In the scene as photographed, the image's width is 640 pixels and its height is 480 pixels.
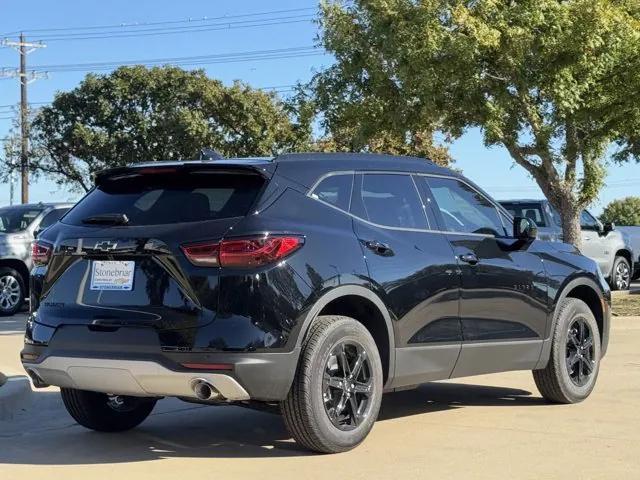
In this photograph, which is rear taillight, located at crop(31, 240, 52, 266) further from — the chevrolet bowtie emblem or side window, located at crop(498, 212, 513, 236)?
side window, located at crop(498, 212, 513, 236)

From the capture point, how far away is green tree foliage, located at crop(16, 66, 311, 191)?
38.2 m

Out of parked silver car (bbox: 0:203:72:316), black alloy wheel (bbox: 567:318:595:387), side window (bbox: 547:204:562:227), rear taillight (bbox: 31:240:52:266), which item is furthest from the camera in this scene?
side window (bbox: 547:204:562:227)

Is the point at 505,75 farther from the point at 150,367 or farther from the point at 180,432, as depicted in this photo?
the point at 150,367

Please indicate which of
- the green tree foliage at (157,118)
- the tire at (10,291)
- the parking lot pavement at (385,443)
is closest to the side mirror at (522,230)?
the parking lot pavement at (385,443)

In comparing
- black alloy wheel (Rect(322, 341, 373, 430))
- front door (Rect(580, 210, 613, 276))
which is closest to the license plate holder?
black alloy wheel (Rect(322, 341, 373, 430))

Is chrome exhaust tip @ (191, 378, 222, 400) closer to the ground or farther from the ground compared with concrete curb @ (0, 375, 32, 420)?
farther from the ground

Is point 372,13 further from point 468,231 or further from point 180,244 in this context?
point 180,244

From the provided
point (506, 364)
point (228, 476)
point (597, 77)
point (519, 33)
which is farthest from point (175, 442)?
point (597, 77)

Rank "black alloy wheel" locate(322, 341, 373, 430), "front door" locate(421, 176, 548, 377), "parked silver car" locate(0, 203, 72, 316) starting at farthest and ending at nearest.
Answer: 1. "parked silver car" locate(0, 203, 72, 316)
2. "front door" locate(421, 176, 548, 377)
3. "black alloy wheel" locate(322, 341, 373, 430)

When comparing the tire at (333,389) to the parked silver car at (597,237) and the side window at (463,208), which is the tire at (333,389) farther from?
the parked silver car at (597,237)

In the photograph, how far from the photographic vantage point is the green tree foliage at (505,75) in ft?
46.0

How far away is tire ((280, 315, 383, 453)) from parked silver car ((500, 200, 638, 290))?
11.6 metres

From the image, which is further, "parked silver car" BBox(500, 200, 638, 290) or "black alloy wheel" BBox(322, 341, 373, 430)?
"parked silver car" BBox(500, 200, 638, 290)

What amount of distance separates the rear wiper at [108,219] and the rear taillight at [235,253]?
593mm
